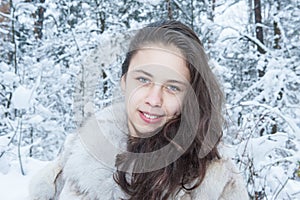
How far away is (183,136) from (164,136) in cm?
8

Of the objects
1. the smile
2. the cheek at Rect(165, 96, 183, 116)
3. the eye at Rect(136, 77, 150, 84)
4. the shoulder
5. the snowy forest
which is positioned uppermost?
the eye at Rect(136, 77, 150, 84)

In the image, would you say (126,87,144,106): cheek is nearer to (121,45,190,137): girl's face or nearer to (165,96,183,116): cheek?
(121,45,190,137): girl's face

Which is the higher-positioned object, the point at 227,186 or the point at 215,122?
the point at 215,122

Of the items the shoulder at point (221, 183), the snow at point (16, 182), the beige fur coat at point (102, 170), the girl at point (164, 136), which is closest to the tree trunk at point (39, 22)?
the snow at point (16, 182)

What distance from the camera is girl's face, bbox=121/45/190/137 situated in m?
1.68

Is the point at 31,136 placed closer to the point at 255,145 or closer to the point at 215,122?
the point at 255,145

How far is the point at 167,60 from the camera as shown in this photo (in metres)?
1.69

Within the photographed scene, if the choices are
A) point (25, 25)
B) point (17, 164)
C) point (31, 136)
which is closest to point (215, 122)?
point (17, 164)

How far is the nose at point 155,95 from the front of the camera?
1679 mm

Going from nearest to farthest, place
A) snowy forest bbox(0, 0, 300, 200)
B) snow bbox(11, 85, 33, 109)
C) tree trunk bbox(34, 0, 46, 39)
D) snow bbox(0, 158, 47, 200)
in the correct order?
snow bbox(0, 158, 47, 200), snow bbox(11, 85, 33, 109), snowy forest bbox(0, 0, 300, 200), tree trunk bbox(34, 0, 46, 39)

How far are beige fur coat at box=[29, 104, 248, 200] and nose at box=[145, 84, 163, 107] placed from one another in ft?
1.05

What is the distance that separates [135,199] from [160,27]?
73 cm

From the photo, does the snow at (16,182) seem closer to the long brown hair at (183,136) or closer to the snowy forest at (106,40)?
the long brown hair at (183,136)

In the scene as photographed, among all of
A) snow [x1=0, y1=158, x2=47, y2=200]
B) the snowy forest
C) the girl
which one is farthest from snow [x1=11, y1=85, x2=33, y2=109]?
the girl
